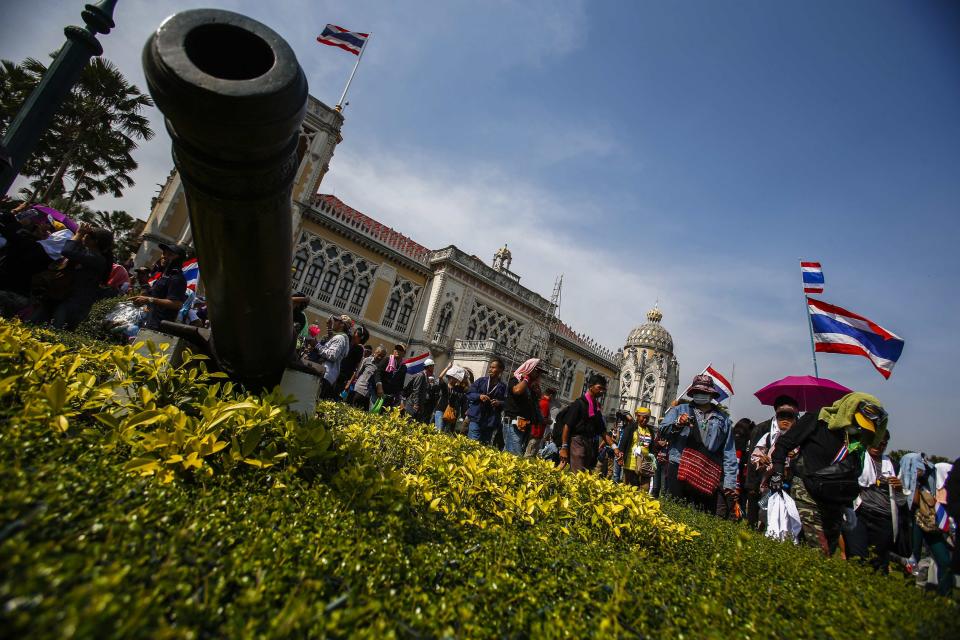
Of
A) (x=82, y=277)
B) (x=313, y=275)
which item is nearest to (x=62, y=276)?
(x=82, y=277)

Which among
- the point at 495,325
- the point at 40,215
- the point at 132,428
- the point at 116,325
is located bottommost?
the point at 132,428

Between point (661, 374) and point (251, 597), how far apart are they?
4045cm

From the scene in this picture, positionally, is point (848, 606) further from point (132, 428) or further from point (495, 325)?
point (495, 325)

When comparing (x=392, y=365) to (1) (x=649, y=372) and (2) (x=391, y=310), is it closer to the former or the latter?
(2) (x=391, y=310)

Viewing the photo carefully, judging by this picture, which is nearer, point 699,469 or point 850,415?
point 850,415

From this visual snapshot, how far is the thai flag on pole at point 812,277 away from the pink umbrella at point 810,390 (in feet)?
5.52

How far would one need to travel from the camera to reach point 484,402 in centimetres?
706

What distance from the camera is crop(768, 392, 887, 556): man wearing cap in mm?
4211

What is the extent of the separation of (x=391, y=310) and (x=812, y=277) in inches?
758

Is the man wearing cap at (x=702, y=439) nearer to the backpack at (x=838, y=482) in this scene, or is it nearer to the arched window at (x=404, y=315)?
the backpack at (x=838, y=482)

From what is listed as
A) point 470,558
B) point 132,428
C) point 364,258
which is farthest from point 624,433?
point 364,258

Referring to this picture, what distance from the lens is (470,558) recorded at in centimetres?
162

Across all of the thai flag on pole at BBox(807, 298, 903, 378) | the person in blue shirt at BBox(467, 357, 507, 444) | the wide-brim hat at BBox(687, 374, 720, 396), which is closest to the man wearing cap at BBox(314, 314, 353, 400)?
the person in blue shirt at BBox(467, 357, 507, 444)

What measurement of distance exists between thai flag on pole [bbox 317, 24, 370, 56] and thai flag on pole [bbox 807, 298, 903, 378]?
16.6m
